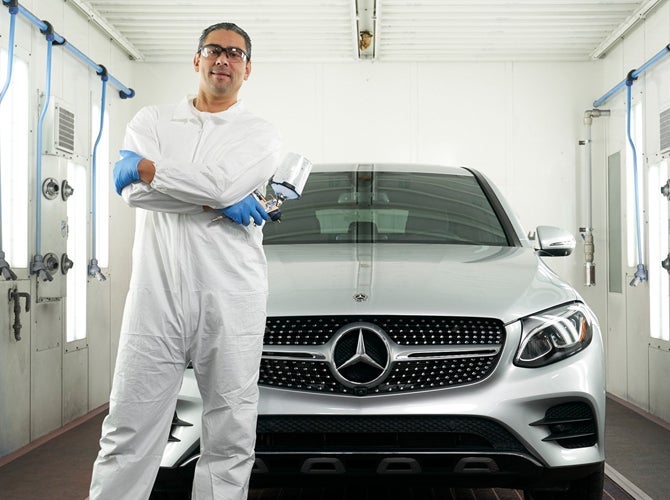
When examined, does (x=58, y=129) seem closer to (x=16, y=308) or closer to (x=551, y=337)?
(x=16, y=308)

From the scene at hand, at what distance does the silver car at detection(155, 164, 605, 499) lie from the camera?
250 cm

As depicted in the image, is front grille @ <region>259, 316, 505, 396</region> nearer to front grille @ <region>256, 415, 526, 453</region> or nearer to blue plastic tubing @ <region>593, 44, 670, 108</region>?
front grille @ <region>256, 415, 526, 453</region>

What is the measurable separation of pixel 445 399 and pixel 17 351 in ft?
11.0

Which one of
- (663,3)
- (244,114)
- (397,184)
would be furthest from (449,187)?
(663,3)

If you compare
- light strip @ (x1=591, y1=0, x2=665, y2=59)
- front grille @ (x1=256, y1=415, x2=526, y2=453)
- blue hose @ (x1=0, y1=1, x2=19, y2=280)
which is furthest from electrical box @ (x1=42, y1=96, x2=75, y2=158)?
light strip @ (x1=591, y1=0, x2=665, y2=59)

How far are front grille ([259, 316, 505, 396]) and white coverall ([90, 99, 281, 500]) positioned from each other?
0.44 feet

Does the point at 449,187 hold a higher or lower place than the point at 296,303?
higher

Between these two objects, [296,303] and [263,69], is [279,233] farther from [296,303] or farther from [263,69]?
[263,69]

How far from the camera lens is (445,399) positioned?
2.52 m

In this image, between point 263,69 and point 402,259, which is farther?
point 263,69

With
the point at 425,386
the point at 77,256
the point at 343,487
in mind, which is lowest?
the point at 343,487

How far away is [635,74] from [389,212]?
367cm

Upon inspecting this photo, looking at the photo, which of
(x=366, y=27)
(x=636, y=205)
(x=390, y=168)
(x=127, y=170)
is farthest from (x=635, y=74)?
(x=127, y=170)

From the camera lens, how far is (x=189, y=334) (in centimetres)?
257
